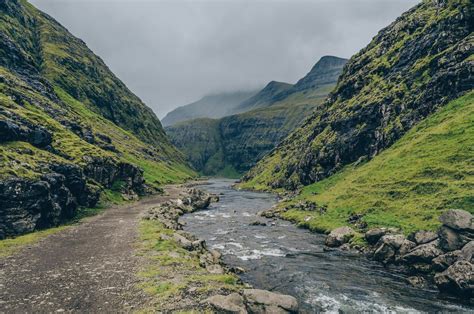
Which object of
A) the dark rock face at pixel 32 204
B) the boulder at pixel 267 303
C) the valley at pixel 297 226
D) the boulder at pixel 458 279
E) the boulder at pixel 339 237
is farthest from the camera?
the boulder at pixel 339 237

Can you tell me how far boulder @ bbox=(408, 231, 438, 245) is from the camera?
4036 cm

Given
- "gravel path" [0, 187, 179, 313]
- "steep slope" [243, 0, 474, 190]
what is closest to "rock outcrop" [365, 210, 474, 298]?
"gravel path" [0, 187, 179, 313]

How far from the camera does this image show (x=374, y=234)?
48375 mm

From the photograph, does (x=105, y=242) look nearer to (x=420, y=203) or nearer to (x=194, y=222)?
(x=194, y=222)

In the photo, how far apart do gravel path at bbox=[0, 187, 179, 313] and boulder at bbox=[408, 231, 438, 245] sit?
37.1 metres

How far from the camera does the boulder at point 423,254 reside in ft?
122

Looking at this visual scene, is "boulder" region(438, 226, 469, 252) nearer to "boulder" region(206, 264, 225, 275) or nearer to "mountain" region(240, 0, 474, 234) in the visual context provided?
"mountain" region(240, 0, 474, 234)

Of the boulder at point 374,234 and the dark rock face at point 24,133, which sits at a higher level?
the dark rock face at point 24,133

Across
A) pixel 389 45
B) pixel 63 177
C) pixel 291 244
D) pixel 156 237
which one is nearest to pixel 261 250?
pixel 291 244

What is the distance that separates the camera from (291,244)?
54.6m

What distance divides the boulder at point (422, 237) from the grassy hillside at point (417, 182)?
374 centimetres

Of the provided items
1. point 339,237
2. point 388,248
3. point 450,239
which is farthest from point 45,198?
point 450,239

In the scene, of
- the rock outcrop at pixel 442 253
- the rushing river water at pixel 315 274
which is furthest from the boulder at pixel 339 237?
the rock outcrop at pixel 442 253

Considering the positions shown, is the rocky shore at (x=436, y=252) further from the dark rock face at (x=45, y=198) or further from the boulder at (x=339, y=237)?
the dark rock face at (x=45, y=198)
